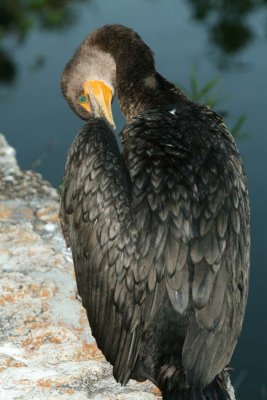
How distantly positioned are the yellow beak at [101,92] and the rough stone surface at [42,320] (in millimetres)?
755

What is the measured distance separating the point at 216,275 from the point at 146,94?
4.57 feet

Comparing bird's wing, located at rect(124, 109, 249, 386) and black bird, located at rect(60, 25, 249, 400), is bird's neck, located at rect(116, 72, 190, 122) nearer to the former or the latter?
black bird, located at rect(60, 25, 249, 400)

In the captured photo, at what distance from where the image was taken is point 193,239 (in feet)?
11.4

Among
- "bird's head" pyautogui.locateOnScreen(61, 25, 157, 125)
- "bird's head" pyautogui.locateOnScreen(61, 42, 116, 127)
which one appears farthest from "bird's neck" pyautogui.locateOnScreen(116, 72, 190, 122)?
"bird's head" pyautogui.locateOnScreen(61, 42, 116, 127)

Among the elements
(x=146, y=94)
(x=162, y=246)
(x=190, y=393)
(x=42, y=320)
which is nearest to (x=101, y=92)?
(x=146, y=94)

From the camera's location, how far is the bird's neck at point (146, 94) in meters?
4.35

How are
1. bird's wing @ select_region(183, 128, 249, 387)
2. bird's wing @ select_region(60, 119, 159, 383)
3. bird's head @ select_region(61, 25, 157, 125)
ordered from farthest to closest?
1. bird's head @ select_region(61, 25, 157, 125)
2. bird's wing @ select_region(60, 119, 159, 383)
3. bird's wing @ select_region(183, 128, 249, 387)

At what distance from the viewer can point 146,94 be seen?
14.7 ft

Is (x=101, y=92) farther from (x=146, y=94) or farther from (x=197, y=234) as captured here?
(x=197, y=234)

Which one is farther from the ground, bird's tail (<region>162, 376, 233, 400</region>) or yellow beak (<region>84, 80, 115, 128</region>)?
yellow beak (<region>84, 80, 115, 128</region>)

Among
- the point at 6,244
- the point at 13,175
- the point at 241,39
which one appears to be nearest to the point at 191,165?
the point at 6,244

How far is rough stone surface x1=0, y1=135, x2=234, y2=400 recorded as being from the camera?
3.80 metres

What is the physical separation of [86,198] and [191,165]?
499mm

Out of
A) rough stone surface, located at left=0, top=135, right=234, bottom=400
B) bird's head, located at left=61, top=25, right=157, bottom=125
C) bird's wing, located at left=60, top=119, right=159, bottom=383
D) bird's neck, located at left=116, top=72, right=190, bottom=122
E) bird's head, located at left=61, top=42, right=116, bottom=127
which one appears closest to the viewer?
bird's wing, located at left=60, top=119, right=159, bottom=383
